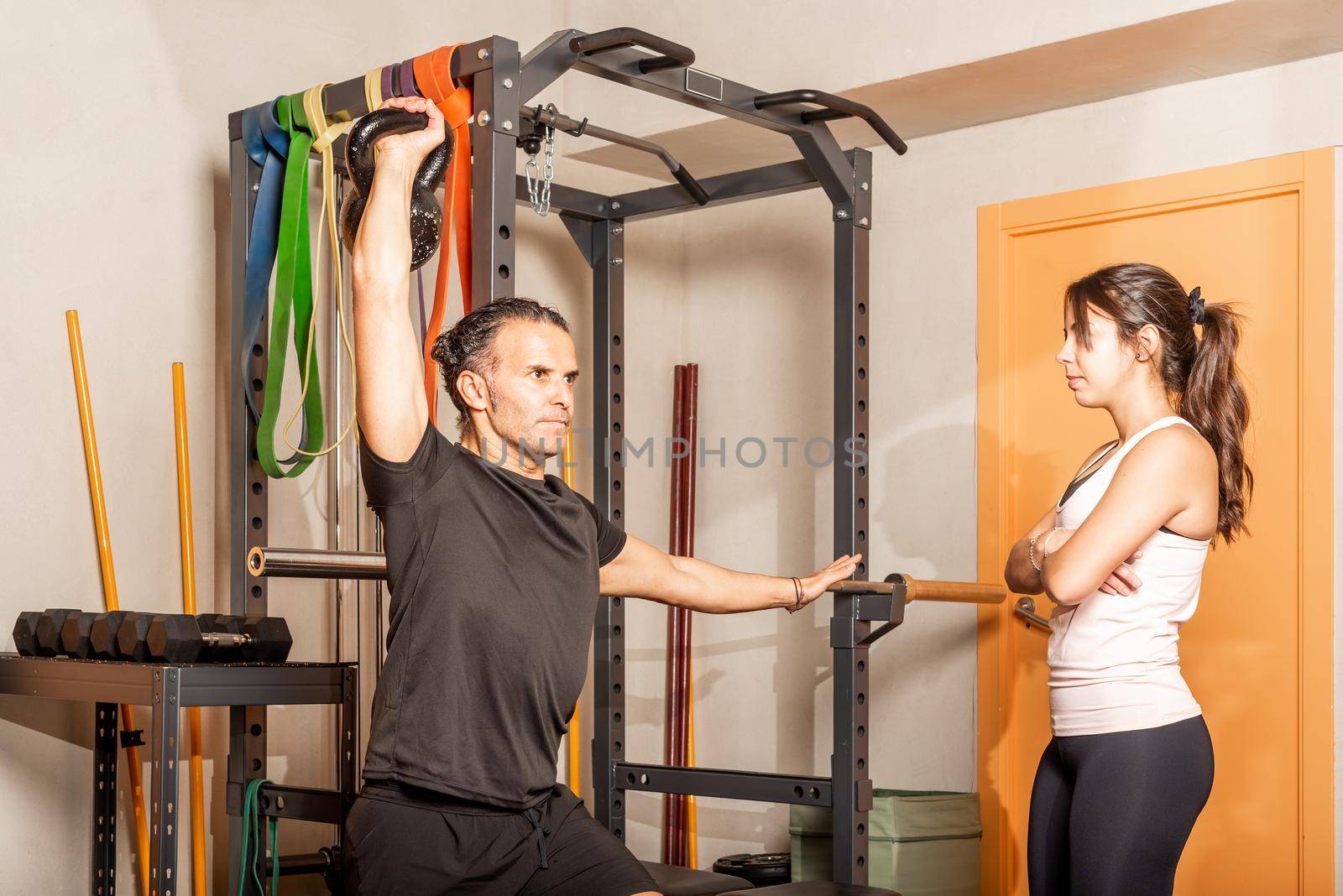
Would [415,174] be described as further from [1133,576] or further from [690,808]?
[690,808]

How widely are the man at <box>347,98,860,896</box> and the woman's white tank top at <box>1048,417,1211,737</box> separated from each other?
0.83 meters

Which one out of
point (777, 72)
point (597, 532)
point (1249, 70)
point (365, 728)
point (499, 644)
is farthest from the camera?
point (777, 72)

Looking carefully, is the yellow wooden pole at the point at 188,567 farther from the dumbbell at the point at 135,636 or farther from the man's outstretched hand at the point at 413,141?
the man's outstretched hand at the point at 413,141

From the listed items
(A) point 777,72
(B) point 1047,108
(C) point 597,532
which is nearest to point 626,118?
(A) point 777,72

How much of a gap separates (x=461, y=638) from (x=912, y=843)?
192 cm

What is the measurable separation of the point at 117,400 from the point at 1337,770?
9.74 feet

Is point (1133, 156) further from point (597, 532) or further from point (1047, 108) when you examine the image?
point (597, 532)

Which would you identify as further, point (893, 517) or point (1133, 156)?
point (893, 517)

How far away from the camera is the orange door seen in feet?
10.3

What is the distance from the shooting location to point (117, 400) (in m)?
3.01

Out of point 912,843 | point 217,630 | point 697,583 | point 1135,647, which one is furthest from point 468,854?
point 912,843

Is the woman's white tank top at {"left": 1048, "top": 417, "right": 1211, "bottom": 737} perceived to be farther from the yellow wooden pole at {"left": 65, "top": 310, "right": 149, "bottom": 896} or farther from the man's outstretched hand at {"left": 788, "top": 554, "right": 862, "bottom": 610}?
the yellow wooden pole at {"left": 65, "top": 310, "right": 149, "bottom": 896}

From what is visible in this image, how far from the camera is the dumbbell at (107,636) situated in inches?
96.5

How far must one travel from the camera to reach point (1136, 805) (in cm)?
213
